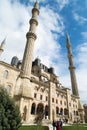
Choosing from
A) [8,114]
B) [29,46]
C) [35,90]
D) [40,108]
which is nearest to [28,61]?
[29,46]

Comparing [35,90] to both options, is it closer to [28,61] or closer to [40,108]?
[40,108]

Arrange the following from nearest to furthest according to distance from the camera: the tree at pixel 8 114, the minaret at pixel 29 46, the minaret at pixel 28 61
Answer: the tree at pixel 8 114 → the minaret at pixel 28 61 → the minaret at pixel 29 46

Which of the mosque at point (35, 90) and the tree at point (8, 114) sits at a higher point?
the mosque at point (35, 90)

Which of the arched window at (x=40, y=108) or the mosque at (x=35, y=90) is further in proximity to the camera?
the arched window at (x=40, y=108)

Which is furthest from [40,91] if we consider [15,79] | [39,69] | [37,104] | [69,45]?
[69,45]

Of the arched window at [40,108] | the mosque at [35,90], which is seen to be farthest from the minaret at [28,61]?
the arched window at [40,108]

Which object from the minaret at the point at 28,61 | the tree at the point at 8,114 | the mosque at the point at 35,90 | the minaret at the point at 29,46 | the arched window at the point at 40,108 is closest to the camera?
the tree at the point at 8,114

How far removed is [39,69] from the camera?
50594 millimetres

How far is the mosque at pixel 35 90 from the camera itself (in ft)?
92.8

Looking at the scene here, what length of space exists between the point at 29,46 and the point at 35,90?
1184 cm

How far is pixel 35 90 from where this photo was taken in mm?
36031

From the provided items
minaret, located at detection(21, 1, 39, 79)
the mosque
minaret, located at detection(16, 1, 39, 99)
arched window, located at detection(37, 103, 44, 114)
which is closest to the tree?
the mosque

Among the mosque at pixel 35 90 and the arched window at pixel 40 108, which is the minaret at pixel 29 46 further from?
the arched window at pixel 40 108

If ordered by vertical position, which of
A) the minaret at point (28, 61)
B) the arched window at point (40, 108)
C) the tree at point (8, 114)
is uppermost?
the minaret at point (28, 61)
